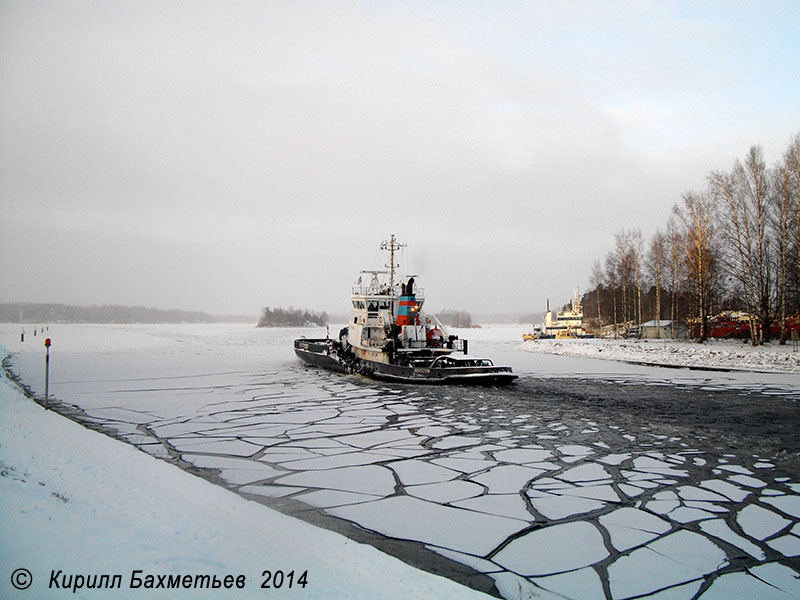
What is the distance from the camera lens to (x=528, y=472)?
20.5 ft

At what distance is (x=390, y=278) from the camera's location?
24.1m

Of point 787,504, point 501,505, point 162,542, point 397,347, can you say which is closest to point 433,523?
point 501,505

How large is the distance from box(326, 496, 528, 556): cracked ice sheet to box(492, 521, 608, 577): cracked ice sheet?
18cm

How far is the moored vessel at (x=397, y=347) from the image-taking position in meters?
16.3

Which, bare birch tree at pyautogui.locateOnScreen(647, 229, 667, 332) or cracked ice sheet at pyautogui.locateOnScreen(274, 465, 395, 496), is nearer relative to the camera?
cracked ice sheet at pyautogui.locateOnScreen(274, 465, 395, 496)

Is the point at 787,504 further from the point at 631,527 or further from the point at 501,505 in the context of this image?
the point at 501,505

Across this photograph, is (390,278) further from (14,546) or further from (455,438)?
(14,546)

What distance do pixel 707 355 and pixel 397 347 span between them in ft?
47.1

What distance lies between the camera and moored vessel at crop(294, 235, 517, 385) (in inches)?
643

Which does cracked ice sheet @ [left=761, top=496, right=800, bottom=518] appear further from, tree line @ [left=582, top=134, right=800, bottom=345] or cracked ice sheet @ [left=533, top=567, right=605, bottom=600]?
tree line @ [left=582, top=134, right=800, bottom=345]

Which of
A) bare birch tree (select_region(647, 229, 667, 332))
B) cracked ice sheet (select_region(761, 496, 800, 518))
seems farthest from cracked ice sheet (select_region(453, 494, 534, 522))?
bare birch tree (select_region(647, 229, 667, 332))

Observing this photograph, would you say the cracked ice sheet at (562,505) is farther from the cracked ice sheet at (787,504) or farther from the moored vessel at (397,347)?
the moored vessel at (397,347)

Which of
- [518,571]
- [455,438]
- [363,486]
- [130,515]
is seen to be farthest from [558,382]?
[130,515]

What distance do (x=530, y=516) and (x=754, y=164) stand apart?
26.1 m
